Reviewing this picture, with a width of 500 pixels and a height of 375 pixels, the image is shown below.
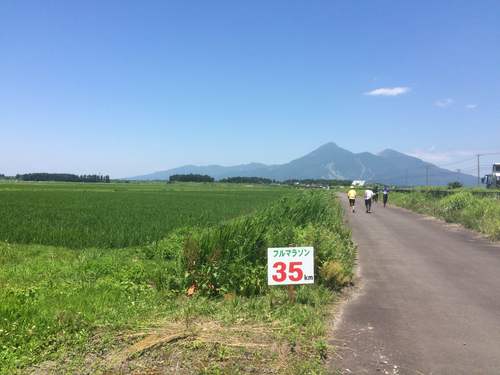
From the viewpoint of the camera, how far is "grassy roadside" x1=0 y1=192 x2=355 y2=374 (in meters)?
4.24

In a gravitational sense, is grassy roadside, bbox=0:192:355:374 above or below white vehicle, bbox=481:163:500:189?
below

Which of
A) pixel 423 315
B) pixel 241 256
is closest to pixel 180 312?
pixel 241 256

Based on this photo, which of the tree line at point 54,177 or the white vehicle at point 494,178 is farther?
the tree line at point 54,177

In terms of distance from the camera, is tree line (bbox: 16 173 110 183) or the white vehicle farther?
tree line (bbox: 16 173 110 183)

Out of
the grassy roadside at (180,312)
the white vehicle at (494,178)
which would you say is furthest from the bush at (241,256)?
the white vehicle at (494,178)

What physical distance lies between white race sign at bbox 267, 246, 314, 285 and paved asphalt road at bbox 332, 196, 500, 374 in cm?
77

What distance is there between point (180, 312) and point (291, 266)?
5.15ft

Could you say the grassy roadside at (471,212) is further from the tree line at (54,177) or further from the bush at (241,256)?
the tree line at (54,177)

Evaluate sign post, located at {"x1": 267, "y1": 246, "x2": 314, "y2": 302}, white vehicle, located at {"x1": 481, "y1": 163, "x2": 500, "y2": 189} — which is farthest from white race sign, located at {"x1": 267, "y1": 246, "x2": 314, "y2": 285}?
white vehicle, located at {"x1": 481, "y1": 163, "x2": 500, "y2": 189}

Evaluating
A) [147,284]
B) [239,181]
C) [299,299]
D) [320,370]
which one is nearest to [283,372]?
[320,370]

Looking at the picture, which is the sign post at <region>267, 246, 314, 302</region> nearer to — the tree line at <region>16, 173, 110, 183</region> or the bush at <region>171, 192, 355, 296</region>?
the bush at <region>171, 192, 355, 296</region>

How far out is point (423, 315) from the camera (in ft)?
19.7

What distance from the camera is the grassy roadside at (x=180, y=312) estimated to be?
13.9 feet

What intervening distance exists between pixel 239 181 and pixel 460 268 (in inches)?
6733
